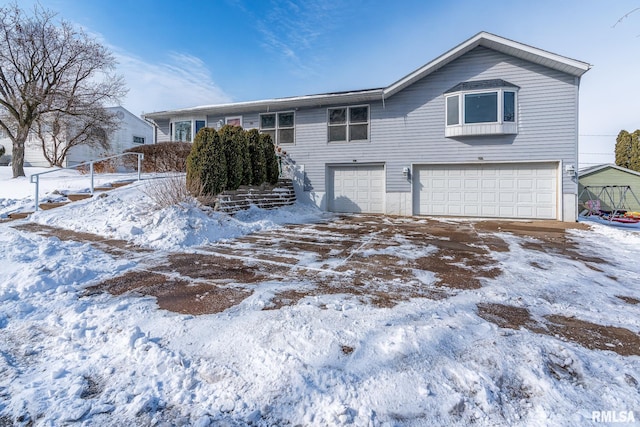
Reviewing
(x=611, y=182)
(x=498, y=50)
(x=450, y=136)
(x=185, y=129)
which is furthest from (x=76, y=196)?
(x=611, y=182)

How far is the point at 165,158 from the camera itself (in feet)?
42.0

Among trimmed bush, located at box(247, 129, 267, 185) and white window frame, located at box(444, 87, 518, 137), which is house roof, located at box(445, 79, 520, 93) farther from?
Answer: trimmed bush, located at box(247, 129, 267, 185)

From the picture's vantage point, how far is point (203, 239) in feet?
19.5

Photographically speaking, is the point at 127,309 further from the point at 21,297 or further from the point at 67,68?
the point at 67,68

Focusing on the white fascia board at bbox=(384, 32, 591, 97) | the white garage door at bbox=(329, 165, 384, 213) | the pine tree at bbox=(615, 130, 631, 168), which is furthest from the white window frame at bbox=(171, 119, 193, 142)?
the pine tree at bbox=(615, 130, 631, 168)

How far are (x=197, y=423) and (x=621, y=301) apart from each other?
13.5 ft

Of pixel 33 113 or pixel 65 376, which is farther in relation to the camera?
pixel 33 113

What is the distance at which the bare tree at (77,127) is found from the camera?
610 inches

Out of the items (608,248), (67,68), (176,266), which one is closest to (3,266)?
(176,266)

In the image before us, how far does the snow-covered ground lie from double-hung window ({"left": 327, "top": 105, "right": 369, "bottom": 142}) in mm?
9543

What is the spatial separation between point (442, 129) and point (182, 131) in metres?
11.8

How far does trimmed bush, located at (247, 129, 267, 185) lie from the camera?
9.89 meters

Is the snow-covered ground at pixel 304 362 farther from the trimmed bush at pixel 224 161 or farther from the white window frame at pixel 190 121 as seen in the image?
the white window frame at pixel 190 121

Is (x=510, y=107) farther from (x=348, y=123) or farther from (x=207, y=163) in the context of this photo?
(x=207, y=163)
